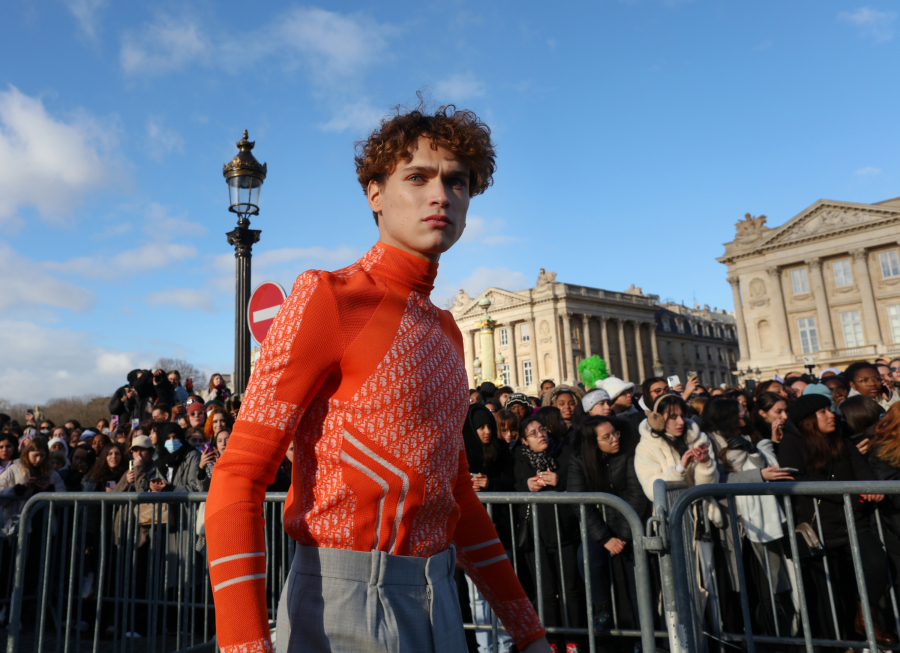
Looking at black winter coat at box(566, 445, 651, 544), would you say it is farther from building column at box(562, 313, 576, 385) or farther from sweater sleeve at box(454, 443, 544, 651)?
building column at box(562, 313, 576, 385)

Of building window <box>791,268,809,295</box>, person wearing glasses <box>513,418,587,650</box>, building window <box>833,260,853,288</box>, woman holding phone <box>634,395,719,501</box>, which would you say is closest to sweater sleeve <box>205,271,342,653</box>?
person wearing glasses <box>513,418,587,650</box>

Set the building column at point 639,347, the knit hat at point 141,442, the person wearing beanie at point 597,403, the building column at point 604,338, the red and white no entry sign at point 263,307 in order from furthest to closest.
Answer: the building column at point 639,347 < the building column at point 604,338 < the person wearing beanie at point 597,403 < the knit hat at point 141,442 < the red and white no entry sign at point 263,307

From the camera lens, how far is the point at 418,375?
4.40 ft

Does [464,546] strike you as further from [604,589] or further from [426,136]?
[604,589]

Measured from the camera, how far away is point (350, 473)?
1246 millimetres

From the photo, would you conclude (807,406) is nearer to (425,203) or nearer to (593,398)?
(593,398)

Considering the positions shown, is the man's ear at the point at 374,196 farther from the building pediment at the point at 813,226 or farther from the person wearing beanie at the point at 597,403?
the building pediment at the point at 813,226

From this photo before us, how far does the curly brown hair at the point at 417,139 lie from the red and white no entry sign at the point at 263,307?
3382mm

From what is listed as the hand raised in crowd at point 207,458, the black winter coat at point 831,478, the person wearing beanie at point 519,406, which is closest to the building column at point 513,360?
the person wearing beanie at point 519,406

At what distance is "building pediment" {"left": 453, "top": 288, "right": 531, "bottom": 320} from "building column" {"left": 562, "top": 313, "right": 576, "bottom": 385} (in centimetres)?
509

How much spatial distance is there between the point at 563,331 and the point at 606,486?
68.0 m

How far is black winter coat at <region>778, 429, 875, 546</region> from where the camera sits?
450 centimetres

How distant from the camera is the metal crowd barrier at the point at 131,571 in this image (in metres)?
4.15

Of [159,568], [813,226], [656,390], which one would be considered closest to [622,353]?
[813,226]
